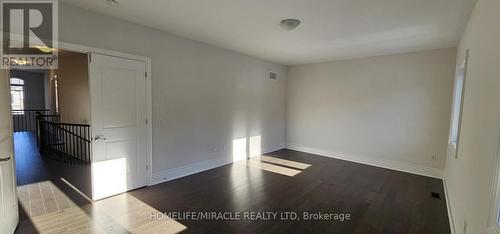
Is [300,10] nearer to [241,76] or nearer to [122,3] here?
[122,3]

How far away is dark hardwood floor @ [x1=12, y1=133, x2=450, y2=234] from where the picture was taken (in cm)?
264

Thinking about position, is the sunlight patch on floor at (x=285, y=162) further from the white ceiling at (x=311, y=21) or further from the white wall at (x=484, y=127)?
the white wall at (x=484, y=127)

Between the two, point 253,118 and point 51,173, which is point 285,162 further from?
point 51,173

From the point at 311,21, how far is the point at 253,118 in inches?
120

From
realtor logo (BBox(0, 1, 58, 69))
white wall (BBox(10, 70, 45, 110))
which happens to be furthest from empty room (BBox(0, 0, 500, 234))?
white wall (BBox(10, 70, 45, 110))

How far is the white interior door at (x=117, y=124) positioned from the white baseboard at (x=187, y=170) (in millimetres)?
249

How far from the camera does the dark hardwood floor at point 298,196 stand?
104 inches

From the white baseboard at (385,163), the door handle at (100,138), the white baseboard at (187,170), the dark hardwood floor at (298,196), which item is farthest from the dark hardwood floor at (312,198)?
the door handle at (100,138)

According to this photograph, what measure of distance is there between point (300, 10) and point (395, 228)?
9.29 feet

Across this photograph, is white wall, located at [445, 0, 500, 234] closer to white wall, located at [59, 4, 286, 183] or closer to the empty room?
the empty room

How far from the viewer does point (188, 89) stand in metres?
4.19

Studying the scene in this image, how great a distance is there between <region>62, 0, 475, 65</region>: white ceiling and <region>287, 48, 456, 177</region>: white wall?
0.60 meters

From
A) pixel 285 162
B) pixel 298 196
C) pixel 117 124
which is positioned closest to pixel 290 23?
pixel 298 196

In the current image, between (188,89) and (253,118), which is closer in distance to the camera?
(188,89)
